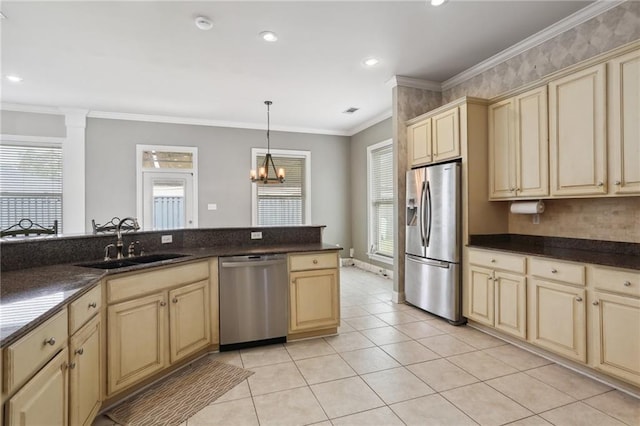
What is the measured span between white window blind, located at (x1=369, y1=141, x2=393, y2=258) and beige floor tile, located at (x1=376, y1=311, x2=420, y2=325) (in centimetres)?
194

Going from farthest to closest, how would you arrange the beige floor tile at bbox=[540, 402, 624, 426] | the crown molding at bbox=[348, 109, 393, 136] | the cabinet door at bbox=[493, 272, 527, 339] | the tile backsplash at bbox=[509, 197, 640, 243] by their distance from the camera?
the crown molding at bbox=[348, 109, 393, 136], the cabinet door at bbox=[493, 272, 527, 339], the tile backsplash at bbox=[509, 197, 640, 243], the beige floor tile at bbox=[540, 402, 624, 426]

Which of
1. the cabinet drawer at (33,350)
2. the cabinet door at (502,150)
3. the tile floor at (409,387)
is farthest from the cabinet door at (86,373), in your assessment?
the cabinet door at (502,150)

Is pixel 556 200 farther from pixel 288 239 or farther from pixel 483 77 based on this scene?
pixel 288 239

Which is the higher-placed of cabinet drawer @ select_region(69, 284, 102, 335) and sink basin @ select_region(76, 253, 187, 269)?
sink basin @ select_region(76, 253, 187, 269)

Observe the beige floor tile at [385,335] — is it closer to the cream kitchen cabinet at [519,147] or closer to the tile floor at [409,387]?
the tile floor at [409,387]

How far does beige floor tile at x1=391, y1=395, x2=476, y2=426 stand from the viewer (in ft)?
6.24

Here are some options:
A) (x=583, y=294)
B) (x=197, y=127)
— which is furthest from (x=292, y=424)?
(x=197, y=127)

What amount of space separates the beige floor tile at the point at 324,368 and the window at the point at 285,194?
398cm

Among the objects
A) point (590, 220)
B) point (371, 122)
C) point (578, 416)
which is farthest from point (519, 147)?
point (371, 122)

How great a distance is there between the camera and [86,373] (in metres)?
1.72

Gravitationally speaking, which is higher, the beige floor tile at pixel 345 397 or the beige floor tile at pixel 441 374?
the beige floor tile at pixel 441 374

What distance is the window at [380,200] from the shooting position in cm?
588

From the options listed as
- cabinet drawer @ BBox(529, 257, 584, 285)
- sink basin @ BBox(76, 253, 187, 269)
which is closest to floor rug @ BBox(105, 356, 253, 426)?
sink basin @ BBox(76, 253, 187, 269)

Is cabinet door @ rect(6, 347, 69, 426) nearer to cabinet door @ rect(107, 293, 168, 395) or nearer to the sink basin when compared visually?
cabinet door @ rect(107, 293, 168, 395)
